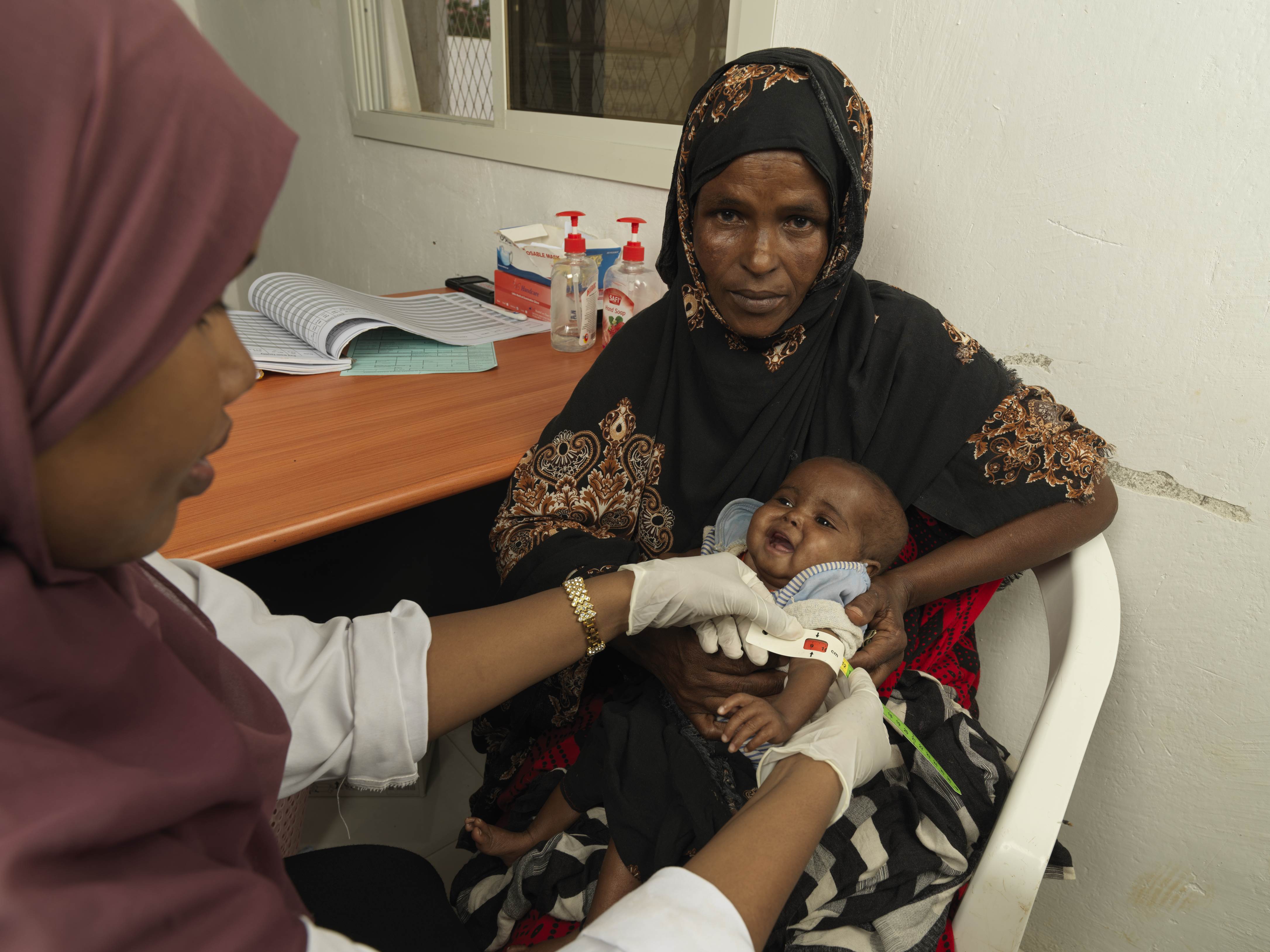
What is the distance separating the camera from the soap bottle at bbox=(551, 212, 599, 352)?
2006 mm

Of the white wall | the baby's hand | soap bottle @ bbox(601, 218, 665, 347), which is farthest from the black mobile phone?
the baby's hand

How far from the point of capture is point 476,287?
255cm

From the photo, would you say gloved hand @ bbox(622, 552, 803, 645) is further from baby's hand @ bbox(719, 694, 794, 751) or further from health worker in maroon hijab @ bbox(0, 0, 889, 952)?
health worker in maroon hijab @ bbox(0, 0, 889, 952)

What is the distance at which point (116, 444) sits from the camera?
46cm

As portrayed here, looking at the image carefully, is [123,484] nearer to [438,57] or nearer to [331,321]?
[331,321]

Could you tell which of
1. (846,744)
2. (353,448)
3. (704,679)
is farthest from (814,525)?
(353,448)

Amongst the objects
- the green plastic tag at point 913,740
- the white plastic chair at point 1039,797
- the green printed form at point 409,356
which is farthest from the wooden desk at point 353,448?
the white plastic chair at point 1039,797

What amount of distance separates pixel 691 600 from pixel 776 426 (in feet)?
1.41

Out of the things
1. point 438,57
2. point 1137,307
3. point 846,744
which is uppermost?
point 438,57

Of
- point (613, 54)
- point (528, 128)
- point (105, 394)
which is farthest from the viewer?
point (528, 128)

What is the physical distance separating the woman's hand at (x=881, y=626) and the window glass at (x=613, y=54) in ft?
4.73

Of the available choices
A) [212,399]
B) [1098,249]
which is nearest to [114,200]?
[212,399]

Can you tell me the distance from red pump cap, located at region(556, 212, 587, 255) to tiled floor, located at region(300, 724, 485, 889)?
1317mm

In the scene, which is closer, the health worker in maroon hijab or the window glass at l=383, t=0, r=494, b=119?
the health worker in maroon hijab
